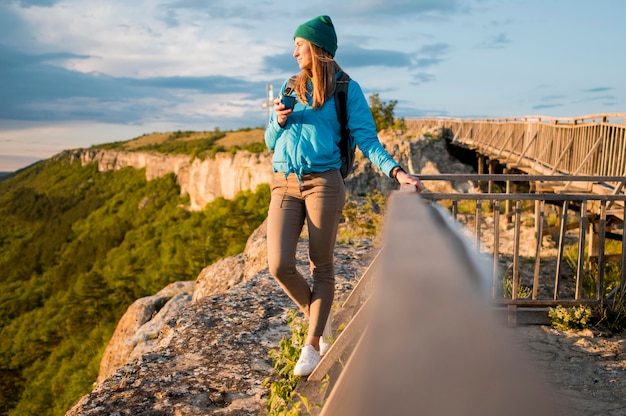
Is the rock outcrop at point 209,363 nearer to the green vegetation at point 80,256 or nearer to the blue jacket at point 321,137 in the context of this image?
the blue jacket at point 321,137

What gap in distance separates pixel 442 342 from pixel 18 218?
130434 mm

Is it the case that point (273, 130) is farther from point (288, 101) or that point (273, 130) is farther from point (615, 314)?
point (615, 314)

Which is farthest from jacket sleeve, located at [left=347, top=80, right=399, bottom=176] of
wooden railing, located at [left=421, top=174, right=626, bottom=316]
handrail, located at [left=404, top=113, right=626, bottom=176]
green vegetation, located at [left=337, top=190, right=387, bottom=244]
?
handrail, located at [left=404, top=113, right=626, bottom=176]

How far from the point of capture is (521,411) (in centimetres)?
68

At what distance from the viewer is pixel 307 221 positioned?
3.11 m

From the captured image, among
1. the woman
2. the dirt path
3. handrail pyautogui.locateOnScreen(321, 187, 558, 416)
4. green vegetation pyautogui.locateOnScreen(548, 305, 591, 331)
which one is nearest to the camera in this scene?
handrail pyautogui.locateOnScreen(321, 187, 558, 416)

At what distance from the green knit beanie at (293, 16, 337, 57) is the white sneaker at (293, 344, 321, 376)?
169cm

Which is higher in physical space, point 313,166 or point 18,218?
point 313,166

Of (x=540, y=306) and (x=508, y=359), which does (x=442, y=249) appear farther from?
(x=540, y=306)

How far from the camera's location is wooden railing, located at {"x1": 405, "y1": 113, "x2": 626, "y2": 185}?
40.3 feet

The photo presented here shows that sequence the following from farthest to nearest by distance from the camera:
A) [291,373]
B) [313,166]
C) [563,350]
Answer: [563,350]
[291,373]
[313,166]

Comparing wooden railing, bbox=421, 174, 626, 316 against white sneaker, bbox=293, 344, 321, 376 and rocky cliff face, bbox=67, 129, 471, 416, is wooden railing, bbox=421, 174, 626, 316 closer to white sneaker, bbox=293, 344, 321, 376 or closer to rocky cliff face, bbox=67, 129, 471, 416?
white sneaker, bbox=293, 344, 321, 376

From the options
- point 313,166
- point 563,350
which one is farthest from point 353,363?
point 563,350

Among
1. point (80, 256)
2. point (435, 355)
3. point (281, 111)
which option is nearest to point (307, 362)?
point (281, 111)
